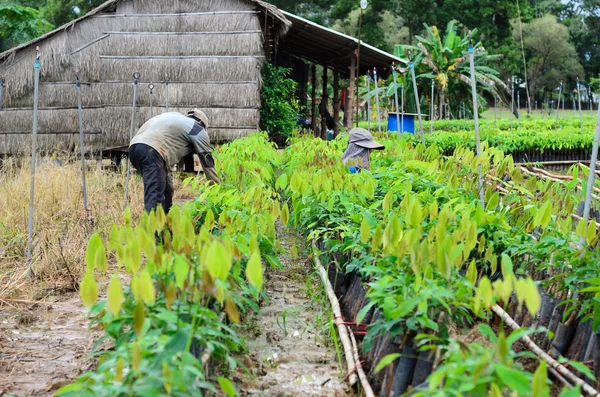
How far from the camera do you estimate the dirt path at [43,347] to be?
10.4 feet

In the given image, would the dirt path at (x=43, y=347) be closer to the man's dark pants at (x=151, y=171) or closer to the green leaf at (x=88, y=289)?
the green leaf at (x=88, y=289)

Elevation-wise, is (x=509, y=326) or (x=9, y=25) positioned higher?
(x=9, y=25)

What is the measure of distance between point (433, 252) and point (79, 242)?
12.1 ft

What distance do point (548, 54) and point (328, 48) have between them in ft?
89.2

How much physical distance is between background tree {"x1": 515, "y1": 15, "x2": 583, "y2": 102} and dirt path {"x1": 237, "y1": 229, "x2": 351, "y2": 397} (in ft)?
120

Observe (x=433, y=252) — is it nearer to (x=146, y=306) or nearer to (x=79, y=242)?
(x=146, y=306)

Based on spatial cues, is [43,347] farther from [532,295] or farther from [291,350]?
[532,295]

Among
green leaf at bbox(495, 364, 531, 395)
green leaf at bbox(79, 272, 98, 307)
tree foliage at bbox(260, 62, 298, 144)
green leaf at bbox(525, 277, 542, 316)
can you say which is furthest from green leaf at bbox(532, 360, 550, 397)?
tree foliage at bbox(260, 62, 298, 144)

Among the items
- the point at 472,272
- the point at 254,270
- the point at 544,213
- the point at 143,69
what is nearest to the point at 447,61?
the point at 143,69

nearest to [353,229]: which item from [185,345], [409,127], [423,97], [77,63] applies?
[185,345]

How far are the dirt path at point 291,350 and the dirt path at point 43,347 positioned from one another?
0.86 metres

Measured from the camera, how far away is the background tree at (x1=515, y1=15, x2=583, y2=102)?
3762 cm

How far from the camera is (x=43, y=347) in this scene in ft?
12.1

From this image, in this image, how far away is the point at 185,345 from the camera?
6.59 feet
